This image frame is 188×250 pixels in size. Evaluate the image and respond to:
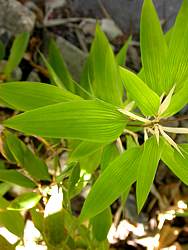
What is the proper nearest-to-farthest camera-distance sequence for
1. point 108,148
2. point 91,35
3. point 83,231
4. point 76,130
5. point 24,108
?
point 76,130 < point 24,108 < point 108,148 < point 83,231 < point 91,35

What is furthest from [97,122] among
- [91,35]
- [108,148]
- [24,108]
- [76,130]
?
[91,35]

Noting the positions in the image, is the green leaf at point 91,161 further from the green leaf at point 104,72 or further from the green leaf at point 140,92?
the green leaf at point 140,92

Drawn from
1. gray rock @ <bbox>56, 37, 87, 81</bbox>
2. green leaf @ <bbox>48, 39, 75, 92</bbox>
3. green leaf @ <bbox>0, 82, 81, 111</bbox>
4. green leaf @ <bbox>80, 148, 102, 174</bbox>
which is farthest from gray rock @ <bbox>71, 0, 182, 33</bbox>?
green leaf @ <bbox>0, 82, 81, 111</bbox>

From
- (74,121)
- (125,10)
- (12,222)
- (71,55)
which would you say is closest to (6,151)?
(12,222)

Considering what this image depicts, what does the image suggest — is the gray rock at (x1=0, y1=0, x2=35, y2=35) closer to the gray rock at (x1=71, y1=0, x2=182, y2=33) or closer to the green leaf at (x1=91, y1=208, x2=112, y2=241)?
the gray rock at (x1=71, y1=0, x2=182, y2=33)

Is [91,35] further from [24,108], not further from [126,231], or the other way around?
[24,108]

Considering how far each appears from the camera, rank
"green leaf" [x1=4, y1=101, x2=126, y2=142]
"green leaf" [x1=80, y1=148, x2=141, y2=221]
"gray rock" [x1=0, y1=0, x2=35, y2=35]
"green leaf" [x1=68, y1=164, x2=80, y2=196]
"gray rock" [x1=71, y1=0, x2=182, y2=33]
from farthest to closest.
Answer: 1. "gray rock" [x1=0, y1=0, x2=35, y2=35]
2. "gray rock" [x1=71, y1=0, x2=182, y2=33]
3. "green leaf" [x1=68, y1=164, x2=80, y2=196]
4. "green leaf" [x1=80, y1=148, x2=141, y2=221]
5. "green leaf" [x1=4, y1=101, x2=126, y2=142]
